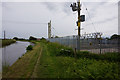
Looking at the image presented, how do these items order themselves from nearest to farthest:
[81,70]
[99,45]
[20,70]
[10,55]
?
[81,70] → [20,70] → [99,45] → [10,55]

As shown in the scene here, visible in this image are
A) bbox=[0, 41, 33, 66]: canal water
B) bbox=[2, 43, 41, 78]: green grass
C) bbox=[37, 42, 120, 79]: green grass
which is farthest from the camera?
bbox=[0, 41, 33, 66]: canal water

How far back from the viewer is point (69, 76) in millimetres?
2955

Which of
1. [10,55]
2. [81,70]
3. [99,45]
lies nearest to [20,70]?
[81,70]

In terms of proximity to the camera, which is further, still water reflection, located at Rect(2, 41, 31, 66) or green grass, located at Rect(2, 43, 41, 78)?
still water reflection, located at Rect(2, 41, 31, 66)

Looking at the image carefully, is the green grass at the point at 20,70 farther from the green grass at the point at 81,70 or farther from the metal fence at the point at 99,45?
the metal fence at the point at 99,45

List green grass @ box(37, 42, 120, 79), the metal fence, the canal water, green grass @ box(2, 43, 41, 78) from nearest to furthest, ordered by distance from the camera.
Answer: green grass @ box(37, 42, 120, 79) → green grass @ box(2, 43, 41, 78) → the canal water → the metal fence

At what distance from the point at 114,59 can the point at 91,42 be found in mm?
3216

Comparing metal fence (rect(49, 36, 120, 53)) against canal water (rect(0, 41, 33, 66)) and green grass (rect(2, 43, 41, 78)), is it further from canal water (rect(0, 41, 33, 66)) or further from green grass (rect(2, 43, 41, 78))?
canal water (rect(0, 41, 33, 66))

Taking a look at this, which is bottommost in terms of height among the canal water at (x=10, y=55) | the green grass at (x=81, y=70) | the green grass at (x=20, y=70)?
the canal water at (x=10, y=55)

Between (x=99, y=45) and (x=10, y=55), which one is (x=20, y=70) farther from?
(x=10, y=55)

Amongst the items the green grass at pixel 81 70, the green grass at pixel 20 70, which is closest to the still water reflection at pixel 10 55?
the green grass at pixel 20 70

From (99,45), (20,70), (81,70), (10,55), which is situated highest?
(99,45)

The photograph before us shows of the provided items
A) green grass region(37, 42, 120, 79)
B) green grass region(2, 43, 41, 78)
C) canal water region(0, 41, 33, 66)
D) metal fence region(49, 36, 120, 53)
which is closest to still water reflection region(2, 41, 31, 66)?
canal water region(0, 41, 33, 66)

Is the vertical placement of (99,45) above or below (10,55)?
above
